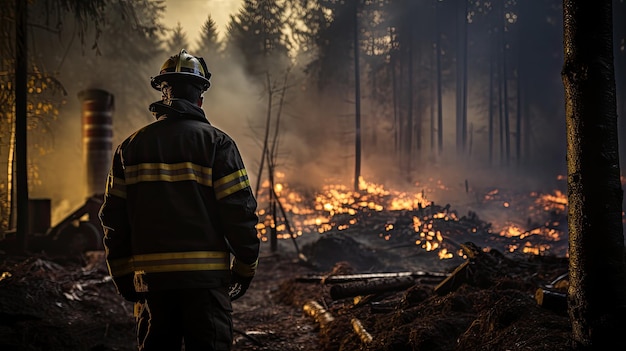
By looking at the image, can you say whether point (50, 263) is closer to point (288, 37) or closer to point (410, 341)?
point (410, 341)

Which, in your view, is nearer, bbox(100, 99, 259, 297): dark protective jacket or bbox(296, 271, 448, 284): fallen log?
bbox(100, 99, 259, 297): dark protective jacket

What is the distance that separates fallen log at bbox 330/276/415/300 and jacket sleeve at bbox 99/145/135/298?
4.53 m

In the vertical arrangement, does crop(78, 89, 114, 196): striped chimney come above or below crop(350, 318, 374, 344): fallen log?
above

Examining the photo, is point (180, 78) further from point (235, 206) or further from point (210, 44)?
point (210, 44)

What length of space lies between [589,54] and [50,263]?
32.5 ft

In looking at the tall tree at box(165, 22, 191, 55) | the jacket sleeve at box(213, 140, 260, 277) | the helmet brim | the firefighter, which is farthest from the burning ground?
the tall tree at box(165, 22, 191, 55)

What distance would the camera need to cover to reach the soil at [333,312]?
4242 mm

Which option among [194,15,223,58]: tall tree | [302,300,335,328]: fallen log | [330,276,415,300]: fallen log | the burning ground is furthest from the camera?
[194,15,223,58]: tall tree

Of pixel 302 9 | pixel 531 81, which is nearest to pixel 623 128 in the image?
pixel 531 81

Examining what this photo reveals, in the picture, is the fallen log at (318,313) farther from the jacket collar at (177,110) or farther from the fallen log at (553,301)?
the jacket collar at (177,110)

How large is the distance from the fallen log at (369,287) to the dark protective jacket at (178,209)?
4.35m

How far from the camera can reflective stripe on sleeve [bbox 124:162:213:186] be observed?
289 centimetres

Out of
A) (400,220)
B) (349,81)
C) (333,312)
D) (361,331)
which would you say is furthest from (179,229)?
(349,81)

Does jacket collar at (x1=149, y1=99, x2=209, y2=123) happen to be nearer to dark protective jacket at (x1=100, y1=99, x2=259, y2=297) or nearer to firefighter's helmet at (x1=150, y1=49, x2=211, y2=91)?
dark protective jacket at (x1=100, y1=99, x2=259, y2=297)
